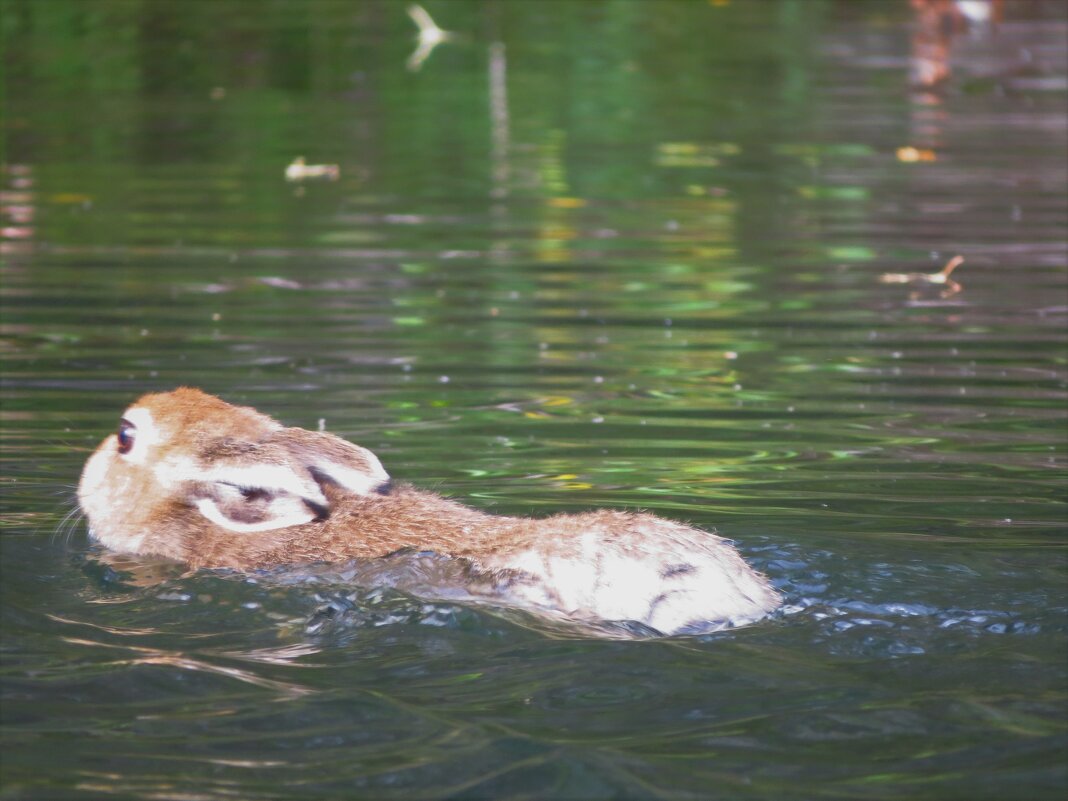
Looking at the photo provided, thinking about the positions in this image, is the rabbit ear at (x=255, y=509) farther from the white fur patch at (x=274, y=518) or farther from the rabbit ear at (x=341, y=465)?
the rabbit ear at (x=341, y=465)

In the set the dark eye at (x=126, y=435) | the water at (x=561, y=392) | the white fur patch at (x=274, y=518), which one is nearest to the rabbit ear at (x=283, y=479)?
the white fur patch at (x=274, y=518)

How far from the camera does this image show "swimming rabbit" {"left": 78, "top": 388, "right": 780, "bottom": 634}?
4781 mm

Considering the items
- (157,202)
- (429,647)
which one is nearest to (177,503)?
(429,647)

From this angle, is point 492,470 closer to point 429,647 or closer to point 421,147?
point 429,647

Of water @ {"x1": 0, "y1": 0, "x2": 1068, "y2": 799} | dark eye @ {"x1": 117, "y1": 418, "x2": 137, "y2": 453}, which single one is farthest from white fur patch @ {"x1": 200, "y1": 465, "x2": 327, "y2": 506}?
dark eye @ {"x1": 117, "y1": 418, "x2": 137, "y2": 453}

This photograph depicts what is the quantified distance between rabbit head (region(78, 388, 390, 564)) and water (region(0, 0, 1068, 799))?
164 mm

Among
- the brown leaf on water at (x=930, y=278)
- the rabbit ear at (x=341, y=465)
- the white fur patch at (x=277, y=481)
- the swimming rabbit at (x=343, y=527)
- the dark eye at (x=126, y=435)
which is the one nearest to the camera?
the swimming rabbit at (x=343, y=527)

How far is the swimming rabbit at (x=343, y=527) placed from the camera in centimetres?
478

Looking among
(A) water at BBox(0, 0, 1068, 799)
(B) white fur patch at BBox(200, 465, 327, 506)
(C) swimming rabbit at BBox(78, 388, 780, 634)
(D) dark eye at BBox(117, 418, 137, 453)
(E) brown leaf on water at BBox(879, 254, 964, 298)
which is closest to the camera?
(A) water at BBox(0, 0, 1068, 799)

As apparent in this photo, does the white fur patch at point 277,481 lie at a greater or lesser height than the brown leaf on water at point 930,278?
greater

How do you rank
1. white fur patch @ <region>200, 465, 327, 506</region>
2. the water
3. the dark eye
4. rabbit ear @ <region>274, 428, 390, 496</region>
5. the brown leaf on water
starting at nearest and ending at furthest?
the water, white fur patch @ <region>200, 465, 327, 506</region>, rabbit ear @ <region>274, 428, 390, 496</region>, the dark eye, the brown leaf on water

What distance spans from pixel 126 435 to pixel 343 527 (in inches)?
41.6

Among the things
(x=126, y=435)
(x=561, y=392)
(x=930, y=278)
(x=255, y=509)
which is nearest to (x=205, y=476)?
(x=255, y=509)

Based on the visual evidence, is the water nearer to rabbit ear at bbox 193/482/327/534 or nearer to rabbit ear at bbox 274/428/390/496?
rabbit ear at bbox 193/482/327/534
